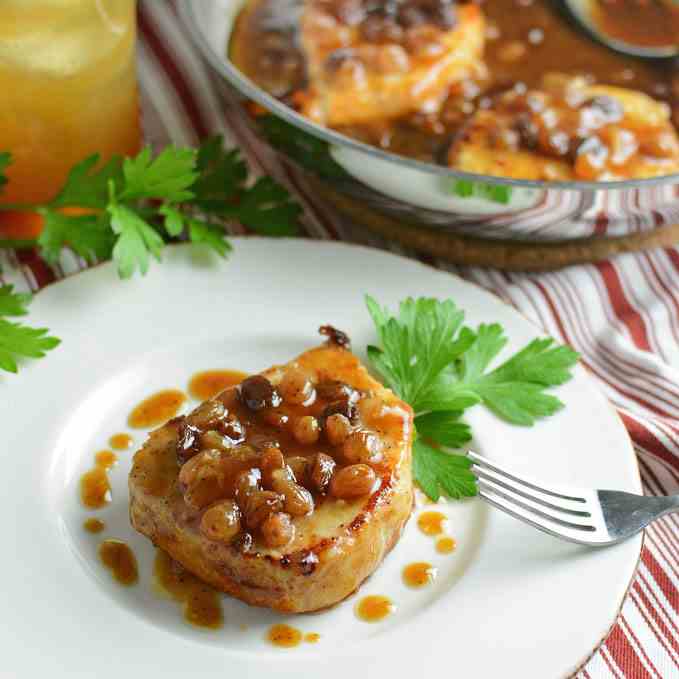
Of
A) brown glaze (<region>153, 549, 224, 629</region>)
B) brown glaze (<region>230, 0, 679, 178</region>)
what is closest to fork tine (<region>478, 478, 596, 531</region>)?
brown glaze (<region>153, 549, 224, 629</region>)

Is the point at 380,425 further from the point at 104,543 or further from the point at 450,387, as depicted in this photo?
the point at 104,543

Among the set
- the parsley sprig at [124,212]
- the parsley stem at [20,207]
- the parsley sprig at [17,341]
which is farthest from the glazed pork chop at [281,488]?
the parsley stem at [20,207]

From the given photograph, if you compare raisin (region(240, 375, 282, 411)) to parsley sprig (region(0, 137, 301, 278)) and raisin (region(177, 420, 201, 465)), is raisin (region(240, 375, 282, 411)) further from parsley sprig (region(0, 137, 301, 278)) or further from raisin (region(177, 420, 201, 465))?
parsley sprig (region(0, 137, 301, 278))

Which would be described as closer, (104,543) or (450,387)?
(104,543)

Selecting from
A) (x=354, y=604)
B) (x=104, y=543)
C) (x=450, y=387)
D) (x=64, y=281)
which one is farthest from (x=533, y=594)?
(x=64, y=281)

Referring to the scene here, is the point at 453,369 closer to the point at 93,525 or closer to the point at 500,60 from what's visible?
the point at 93,525
